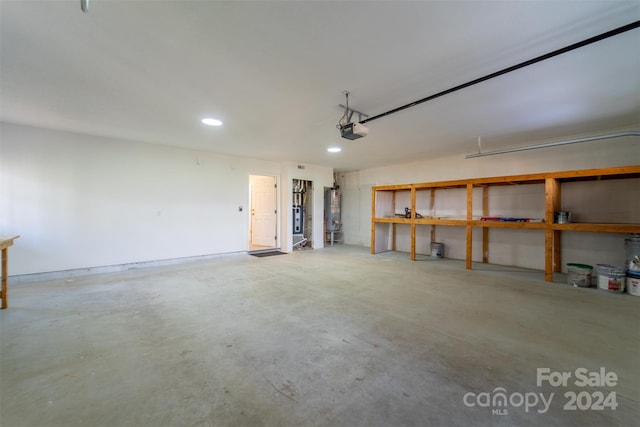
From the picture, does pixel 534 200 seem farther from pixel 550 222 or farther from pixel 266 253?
pixel 266 253

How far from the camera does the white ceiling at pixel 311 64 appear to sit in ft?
5.60

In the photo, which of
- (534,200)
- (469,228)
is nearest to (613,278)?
(534,200)

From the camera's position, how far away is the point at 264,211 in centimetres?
754

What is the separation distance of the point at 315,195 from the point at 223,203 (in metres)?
2.75

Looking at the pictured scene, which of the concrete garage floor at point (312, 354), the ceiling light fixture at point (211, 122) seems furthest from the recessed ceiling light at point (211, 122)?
the concrete garage floor at point (312, 354)

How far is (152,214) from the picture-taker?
207 inches

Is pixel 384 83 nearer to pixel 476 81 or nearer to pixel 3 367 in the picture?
pixel 476 81

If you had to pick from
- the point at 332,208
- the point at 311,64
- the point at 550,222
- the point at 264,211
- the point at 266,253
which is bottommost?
the point at 266,253

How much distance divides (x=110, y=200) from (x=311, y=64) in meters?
4.88

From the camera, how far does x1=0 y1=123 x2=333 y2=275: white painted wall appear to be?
4.09 m

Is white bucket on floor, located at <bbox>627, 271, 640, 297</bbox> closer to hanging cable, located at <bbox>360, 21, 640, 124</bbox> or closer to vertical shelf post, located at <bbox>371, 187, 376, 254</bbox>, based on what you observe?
hanging cable, located at <bbox>360, 21, 640, 124</bbox>

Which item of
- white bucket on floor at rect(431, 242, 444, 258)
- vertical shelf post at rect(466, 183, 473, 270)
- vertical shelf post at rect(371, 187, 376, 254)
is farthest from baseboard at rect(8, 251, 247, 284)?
vertical shelf post at rect(466, 183, 473, 270)

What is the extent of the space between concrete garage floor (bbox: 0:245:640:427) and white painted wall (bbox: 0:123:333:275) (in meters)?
0.87

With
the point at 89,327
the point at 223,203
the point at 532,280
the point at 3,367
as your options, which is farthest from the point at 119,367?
the point at 532,280
